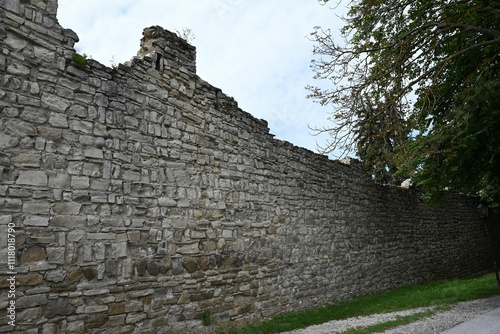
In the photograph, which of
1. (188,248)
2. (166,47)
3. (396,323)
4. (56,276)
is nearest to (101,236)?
(56,276)

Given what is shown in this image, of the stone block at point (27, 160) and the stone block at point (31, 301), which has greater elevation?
the stone block at point (27, 160)

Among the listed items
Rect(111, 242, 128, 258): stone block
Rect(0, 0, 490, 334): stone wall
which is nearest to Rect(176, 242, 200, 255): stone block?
Rect(0, 0, 490, 334): stone wall

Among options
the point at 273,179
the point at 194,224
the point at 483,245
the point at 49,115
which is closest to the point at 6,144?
the point at 49,115

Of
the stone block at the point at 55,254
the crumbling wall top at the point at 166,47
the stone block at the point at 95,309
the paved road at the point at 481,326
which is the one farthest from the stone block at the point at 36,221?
the paved road at the point at 481,326

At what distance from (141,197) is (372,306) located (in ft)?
20.8

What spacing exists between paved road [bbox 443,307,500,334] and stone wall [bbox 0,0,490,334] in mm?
3193

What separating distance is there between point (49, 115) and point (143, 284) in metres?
2.52

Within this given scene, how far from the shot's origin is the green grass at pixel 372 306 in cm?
703

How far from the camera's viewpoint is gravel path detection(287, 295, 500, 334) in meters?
6.53

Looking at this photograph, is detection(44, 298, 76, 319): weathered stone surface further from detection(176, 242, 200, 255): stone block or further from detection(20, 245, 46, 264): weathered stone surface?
detection(176, 242, 200, 255): stone block

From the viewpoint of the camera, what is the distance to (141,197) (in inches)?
220

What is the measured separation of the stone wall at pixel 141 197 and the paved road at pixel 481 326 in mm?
3193

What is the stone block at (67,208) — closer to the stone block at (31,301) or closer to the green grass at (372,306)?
the stone block at (31,301)

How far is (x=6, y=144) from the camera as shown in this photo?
14.1 feet
